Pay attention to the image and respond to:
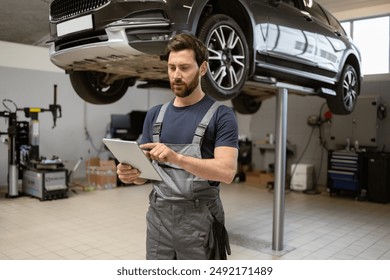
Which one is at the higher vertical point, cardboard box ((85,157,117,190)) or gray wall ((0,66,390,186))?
gray wall ((0,66,390,186))

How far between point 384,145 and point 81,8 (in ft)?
9.67

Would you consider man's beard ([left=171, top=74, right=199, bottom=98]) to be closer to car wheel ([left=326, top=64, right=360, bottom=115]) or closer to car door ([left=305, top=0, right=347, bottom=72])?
car door ([left=305, top=0, right=347, bottom=72])

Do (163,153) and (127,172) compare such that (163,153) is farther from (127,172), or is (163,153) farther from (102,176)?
(102,176)

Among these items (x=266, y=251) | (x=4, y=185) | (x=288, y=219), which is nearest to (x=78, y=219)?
(x=4, y=185)

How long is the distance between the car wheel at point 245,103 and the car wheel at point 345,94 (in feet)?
4.13

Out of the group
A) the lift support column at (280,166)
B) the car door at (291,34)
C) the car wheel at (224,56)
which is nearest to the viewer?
the car wheel at (224,56)

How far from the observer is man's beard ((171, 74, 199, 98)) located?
4.07 feet

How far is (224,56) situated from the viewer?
7.82 ft

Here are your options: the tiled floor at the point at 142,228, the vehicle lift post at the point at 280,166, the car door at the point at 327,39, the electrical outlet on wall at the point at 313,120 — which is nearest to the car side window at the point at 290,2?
the car door at the point at 327,39

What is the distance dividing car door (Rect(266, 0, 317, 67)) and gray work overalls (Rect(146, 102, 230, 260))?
178cm

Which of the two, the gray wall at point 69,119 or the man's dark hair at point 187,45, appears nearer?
the man's dark hair at point 187,45

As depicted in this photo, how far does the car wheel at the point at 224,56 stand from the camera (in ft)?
7.39

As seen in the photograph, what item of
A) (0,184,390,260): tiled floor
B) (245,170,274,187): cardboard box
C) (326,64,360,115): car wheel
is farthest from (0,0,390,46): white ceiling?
(245,170,274,187): cardboard box

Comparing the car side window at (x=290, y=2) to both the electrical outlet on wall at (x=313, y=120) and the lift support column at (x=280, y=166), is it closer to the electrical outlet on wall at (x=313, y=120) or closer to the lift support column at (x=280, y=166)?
the lift support column at (x=280, y=166)
